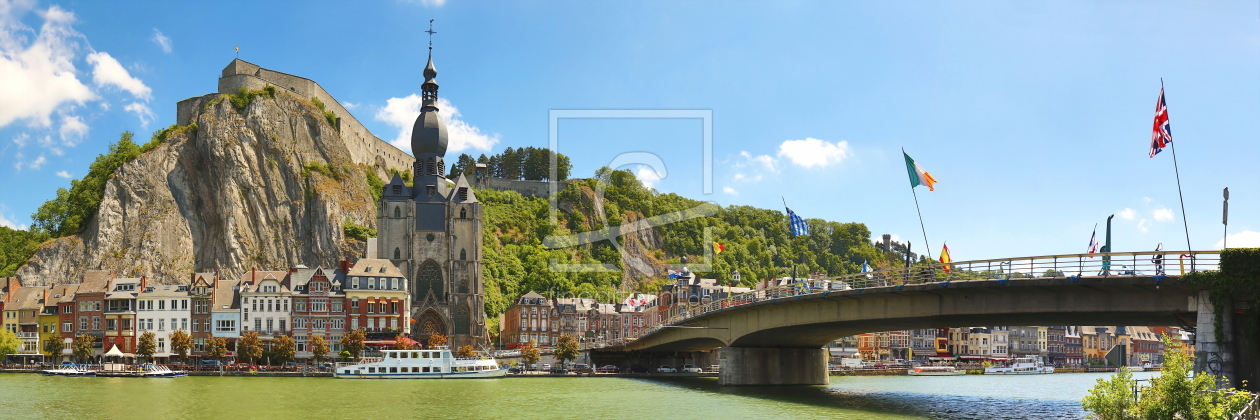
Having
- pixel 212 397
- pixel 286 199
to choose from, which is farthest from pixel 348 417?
pixel 286 199

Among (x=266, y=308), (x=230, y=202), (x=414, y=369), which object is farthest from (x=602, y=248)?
(x=414, y=369)

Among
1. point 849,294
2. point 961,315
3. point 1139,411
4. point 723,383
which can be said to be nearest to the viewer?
point 1139,411

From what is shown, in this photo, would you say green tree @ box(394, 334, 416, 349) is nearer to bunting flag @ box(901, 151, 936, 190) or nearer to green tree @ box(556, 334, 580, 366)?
green tree @ box(556, 334, 580, 366)

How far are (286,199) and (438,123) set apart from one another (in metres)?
23.5

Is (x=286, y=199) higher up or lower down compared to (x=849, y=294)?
higher up

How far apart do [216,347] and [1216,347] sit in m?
76.2

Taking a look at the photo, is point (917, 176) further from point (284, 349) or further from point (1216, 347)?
point (284, 349)

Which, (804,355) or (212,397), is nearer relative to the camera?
(212,397)

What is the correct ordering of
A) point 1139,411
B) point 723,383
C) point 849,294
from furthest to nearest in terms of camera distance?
point 723,383
point 849,294
point 1139,411

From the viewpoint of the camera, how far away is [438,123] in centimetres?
12712

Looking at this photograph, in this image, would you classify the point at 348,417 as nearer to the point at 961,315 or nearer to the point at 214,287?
the point at 961,315

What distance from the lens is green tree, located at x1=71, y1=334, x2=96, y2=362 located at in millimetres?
90044

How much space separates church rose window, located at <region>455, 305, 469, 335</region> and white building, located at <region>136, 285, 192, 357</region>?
98.7ft

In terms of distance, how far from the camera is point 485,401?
182ft
